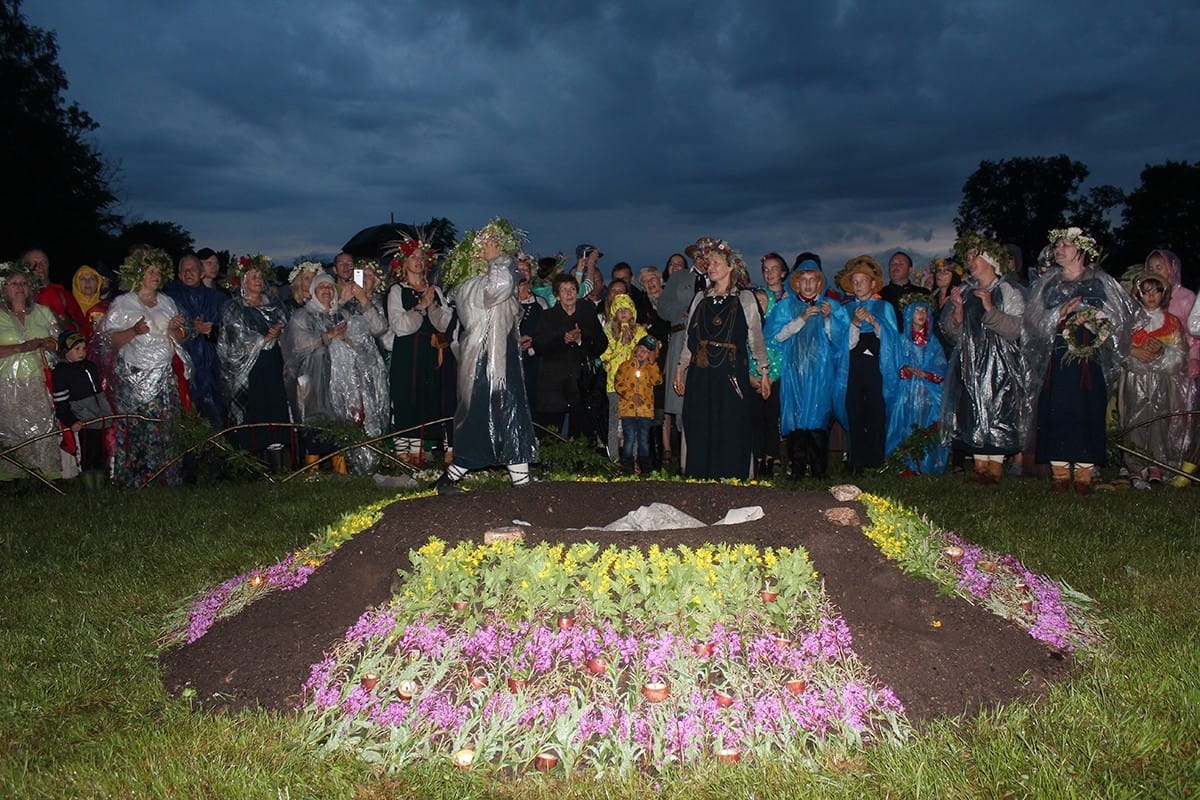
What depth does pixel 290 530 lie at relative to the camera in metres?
7.38

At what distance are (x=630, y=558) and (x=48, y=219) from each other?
24897 millimetres

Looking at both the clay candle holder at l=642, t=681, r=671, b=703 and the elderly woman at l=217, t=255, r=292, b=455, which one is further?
the elderly woman at l=217, t=255, r=292, b=455

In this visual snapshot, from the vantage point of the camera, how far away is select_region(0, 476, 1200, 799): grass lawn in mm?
3355

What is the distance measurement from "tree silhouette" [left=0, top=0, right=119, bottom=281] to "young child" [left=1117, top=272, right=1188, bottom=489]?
78.8 feet

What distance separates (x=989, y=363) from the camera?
370 inches

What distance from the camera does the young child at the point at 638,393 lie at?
1005 cm

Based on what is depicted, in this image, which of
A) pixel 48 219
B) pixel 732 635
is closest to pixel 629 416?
pixel 732 635

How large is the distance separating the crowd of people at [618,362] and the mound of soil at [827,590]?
314 cm

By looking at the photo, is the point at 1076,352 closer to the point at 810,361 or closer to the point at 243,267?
the point at 810,361

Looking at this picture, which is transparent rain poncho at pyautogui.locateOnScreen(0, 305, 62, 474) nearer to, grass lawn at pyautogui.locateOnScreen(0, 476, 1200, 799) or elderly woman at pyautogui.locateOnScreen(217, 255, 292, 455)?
elderly woman at pyautogui.locateOnScreen(217, 255, 292, 455)

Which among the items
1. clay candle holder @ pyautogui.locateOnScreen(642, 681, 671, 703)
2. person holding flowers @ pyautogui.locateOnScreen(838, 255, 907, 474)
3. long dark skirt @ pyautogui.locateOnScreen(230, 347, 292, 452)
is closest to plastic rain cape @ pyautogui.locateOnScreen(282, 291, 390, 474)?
long dark skirt @ pyautogui.locateOnScreen(230, 347, 292, 452)

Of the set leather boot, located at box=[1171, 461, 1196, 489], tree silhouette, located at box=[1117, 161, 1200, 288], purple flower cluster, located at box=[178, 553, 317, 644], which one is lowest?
leather boot, located at box=[1171, 461, 1196, 489]

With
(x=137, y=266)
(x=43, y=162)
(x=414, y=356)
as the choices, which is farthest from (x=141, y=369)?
(x=43, y=162)

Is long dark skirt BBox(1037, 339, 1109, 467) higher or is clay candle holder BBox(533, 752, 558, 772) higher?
long dark skirt BBox(1037, 339, 1109, 467)
